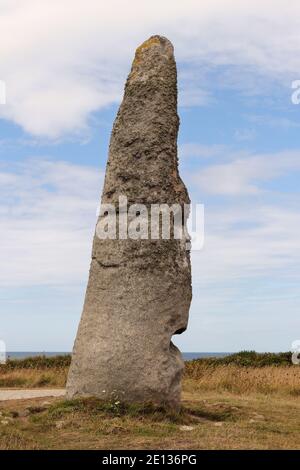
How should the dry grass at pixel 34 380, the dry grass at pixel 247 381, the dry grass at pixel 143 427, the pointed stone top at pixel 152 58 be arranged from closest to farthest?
the dry grass at pixel 143 427 < the pointed stone top at pixel 152 58 < the dry grass at pixel 247 381 < the dry grass at pixel 34 380

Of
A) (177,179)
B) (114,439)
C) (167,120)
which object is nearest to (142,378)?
(114,439)

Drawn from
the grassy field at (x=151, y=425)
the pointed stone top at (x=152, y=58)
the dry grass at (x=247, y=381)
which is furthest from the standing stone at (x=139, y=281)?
the dry grass at (x=247, y=381)

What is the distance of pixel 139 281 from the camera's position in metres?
12.6

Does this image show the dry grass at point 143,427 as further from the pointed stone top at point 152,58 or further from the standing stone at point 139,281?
the pointed stone top at point 152,58

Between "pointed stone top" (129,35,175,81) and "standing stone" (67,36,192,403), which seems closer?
"standing stone" (67,36,192,403)

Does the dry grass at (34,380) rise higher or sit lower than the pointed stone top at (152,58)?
lower

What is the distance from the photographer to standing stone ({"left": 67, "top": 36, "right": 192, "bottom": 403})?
40.8 ft

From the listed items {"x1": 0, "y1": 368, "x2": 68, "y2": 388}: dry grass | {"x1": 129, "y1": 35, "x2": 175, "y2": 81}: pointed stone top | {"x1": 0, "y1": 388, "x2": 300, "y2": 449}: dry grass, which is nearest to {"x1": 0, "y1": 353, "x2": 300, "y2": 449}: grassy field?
{"x1": 0, "y1": 388, "x2": 300, "y2": 449}: dry grass

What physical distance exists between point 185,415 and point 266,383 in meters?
7.45

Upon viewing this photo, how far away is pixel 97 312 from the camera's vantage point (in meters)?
12.8

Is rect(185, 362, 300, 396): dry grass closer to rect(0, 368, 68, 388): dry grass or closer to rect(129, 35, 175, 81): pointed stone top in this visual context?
rect(0, 368, 68, 388): dry grass

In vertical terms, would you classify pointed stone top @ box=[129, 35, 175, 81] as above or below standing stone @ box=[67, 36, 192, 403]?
above

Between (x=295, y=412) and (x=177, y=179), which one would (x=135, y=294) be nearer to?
(x=177, y=179)

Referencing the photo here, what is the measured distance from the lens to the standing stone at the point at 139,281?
12430 mm
